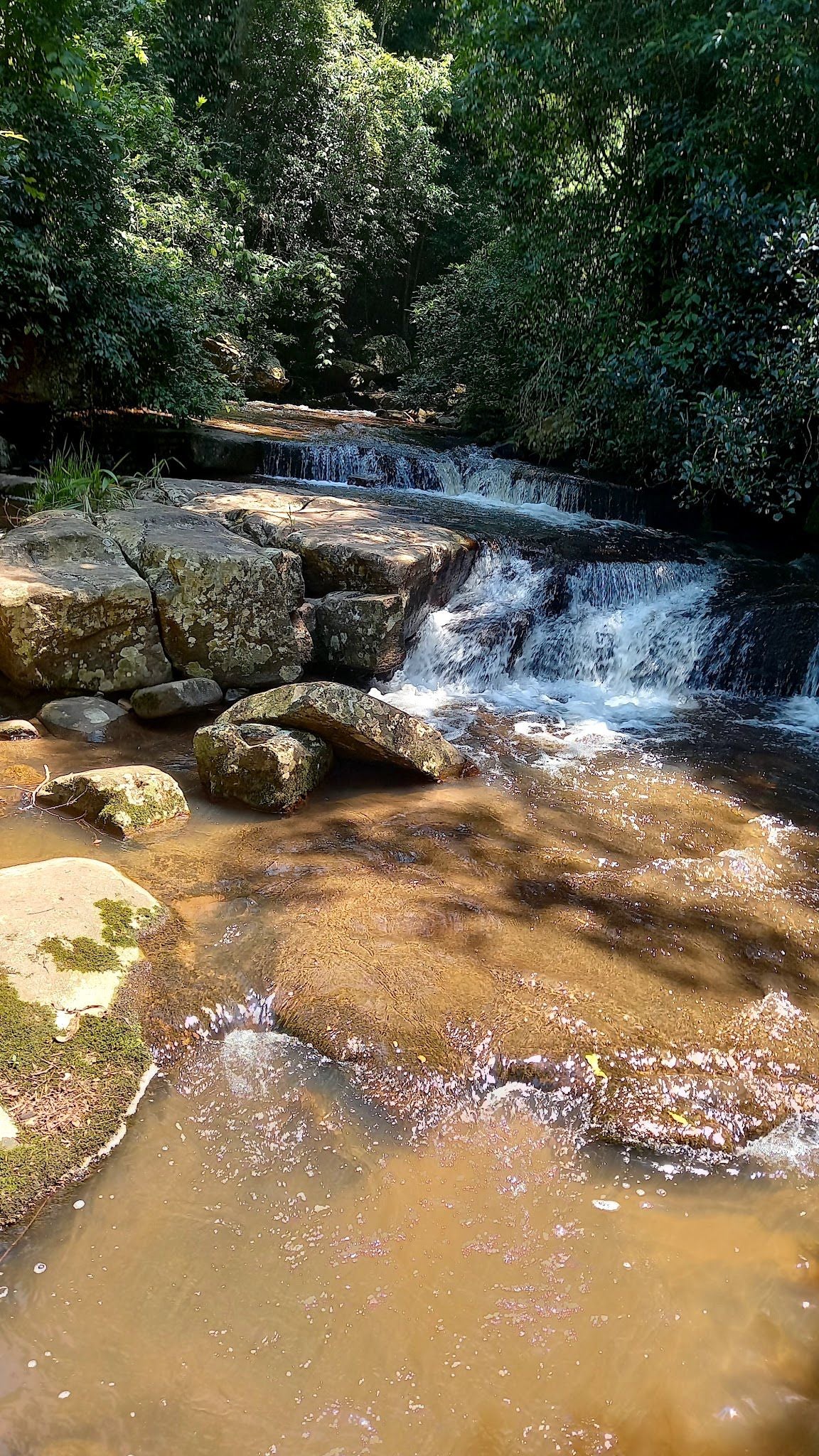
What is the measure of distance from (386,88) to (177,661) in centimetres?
1709

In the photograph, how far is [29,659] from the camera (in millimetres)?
5312

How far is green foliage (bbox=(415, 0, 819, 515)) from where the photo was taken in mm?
7852

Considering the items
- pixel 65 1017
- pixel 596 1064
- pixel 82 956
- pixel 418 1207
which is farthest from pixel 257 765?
pixel 418 1207

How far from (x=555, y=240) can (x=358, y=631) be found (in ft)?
23.0

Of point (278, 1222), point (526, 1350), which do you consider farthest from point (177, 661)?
point (526, 1350)

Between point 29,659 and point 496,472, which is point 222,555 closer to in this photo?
point 29,659

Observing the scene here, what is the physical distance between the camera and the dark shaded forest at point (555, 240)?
7.88m

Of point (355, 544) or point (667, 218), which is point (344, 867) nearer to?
point (355, 544)

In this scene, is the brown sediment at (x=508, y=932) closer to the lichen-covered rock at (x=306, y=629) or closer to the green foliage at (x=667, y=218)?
the lichen-covered rock at (x=306, y=629)

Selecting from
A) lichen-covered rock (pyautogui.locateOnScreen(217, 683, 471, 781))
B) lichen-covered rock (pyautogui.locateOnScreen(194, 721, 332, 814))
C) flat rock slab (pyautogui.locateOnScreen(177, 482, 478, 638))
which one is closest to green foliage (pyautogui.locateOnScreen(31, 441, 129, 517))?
flat rock slab (pyautogui.locateOnScreen(177, 482, 478, 638))

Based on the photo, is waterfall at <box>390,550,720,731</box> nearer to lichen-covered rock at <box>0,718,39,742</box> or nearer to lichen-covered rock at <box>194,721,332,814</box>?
lichen-covered rock at <box>194,721,332,814</box>

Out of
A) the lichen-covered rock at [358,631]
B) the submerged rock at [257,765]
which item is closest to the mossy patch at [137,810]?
the submerged rock at [257,765]

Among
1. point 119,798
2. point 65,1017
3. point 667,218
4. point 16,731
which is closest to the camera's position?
point 65,1017

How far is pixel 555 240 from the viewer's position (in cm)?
1043
